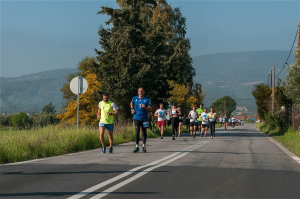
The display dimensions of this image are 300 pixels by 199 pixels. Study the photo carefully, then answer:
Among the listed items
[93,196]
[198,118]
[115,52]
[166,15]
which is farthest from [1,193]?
[166,15]

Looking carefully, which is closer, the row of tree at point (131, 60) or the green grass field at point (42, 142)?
the green grass field at point (42, 142)

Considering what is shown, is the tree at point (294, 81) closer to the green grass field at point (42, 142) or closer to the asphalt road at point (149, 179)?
the green grass field at point (42, 142)

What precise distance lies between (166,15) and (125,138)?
86.4ft

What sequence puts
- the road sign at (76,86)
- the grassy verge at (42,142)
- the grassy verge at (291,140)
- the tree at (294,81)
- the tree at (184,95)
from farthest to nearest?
the tree at (184,95) < the tree at (294,81) < the road sign at (76,86) < the grassy verge at (291,140) < the grassy verge at (42,142)

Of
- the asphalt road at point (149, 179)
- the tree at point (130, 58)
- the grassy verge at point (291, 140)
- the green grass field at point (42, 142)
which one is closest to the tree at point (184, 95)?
the tree at point (130, 58)

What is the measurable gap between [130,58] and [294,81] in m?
10.3

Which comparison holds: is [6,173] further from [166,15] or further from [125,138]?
[166,15]

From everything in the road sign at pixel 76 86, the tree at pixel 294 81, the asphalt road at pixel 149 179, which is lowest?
the asphalt road at pixel 149 179

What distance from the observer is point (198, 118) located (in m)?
26.4

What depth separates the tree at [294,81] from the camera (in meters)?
23.2

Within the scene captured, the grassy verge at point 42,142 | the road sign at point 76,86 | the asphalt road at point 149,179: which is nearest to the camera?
the asphalt road at point 149,179

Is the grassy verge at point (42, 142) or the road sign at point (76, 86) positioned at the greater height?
the road sign at point (76, 86)

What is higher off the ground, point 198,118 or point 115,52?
point 115,52

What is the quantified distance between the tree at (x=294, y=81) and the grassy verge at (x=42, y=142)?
41.0ft
